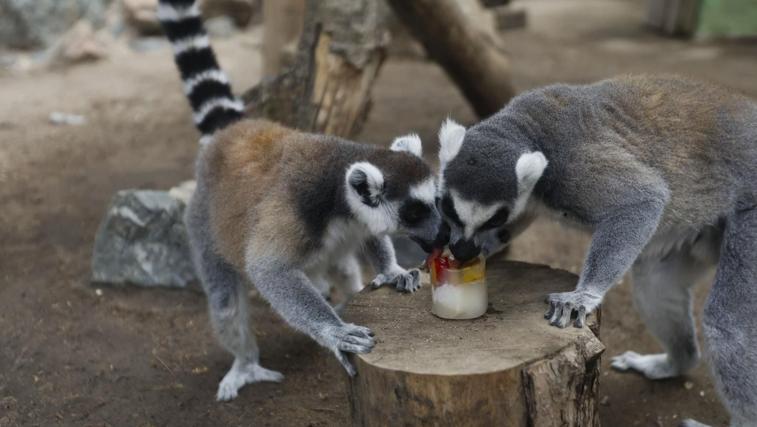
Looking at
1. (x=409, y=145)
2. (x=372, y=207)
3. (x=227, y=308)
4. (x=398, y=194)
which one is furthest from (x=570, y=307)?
(x=227, y=308)

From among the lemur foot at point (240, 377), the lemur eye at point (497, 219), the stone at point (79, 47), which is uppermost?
the lemur eye at point (497, 219)

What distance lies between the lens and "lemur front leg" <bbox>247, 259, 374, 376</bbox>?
3.67 m

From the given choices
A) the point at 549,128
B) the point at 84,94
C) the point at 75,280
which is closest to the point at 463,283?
the point at 549,128

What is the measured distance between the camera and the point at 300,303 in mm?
4012

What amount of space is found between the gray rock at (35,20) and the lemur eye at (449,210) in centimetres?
1183

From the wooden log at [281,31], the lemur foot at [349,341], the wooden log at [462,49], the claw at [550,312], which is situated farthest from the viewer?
the wooden log at [281,31]

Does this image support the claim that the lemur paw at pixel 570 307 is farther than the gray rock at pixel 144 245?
No

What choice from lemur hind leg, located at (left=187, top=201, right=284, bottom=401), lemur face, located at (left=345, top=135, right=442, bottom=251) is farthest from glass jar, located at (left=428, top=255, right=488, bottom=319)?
lemur hind leg, located at (left=187, top=201, right=284, bottom=401)

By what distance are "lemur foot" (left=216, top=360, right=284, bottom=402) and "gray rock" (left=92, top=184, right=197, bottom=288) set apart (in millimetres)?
1342

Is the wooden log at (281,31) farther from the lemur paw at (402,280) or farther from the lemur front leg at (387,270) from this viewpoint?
the lemur paw at (402,280)

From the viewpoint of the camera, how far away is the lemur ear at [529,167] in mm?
3654

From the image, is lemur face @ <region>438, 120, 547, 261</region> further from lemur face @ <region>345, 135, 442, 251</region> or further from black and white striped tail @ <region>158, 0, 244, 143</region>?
black and white striped tail @ <region>158, 0, 244, 143</region>

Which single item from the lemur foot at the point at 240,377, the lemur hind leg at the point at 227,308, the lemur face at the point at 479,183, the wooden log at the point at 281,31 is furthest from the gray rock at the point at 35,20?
the lemur face at the point at 479,183

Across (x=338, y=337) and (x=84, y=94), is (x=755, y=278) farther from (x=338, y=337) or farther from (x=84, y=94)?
(x=84, y=94)
